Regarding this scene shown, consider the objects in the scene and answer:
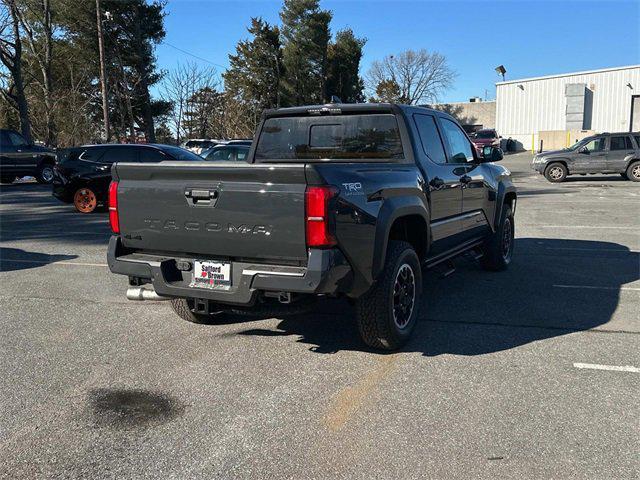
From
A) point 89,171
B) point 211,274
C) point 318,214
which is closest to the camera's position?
point 318,214

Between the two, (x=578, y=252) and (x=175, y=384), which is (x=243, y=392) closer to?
(x=175, y=384)

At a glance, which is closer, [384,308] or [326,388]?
[326,388]

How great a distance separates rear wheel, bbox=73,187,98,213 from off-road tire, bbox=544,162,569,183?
16.4 m

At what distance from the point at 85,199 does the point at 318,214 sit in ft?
38.9

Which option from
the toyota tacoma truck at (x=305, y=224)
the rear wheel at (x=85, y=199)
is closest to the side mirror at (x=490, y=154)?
the toyota tacoma truck at (x=305, y=224)

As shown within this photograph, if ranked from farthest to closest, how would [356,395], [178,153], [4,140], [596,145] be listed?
[596,145], [4,140], [178,153], [356,395]

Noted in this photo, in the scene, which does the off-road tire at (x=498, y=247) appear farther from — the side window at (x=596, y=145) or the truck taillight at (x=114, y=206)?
the side window at (x=596, y=145)

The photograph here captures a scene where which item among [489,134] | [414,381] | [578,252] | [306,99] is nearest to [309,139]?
[414,381]

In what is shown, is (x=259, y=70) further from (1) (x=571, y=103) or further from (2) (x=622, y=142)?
(2) (x=622, y=142)

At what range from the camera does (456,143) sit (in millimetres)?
6258

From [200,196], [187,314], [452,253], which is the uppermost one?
[200,196]

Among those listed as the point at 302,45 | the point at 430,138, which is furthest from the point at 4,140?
the point at 302,45

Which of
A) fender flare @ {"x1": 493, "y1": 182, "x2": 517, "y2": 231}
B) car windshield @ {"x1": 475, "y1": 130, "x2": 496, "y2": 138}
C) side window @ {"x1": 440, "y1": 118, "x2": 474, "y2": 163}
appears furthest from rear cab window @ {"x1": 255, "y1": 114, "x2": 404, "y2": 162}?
car windshield @ {"x1": 475, "y1": 130, "x2": 496, "y2": 138}

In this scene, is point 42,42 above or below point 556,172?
above
